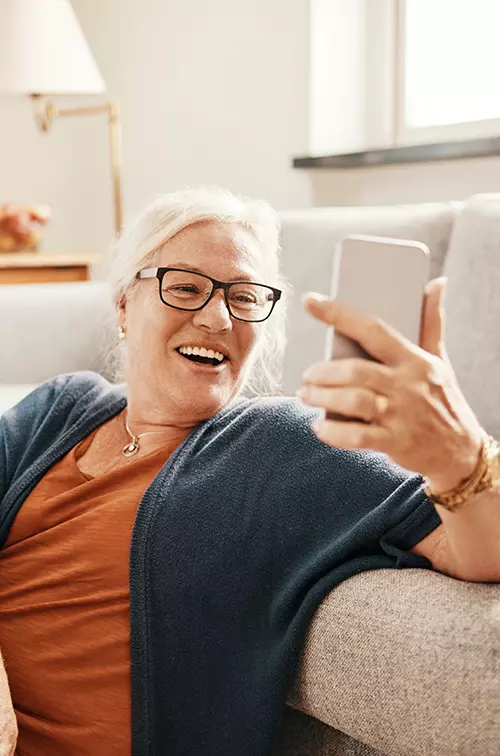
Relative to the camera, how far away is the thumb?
830 mm

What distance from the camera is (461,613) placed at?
0.95 metres

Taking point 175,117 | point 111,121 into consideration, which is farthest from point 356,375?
point 175,117

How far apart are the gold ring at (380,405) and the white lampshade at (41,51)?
221 cm

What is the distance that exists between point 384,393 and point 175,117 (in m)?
2.56

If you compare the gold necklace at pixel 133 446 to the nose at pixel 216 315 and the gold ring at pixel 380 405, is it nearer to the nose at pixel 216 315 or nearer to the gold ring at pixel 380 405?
the nose at pixel 216 315

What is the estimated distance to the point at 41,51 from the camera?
9.01 ft

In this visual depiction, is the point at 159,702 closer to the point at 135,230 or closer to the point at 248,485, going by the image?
the point at 248,485

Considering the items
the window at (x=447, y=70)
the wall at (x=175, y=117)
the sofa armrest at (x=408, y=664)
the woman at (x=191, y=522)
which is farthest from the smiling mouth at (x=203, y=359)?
the wall at (x=175, y=117)

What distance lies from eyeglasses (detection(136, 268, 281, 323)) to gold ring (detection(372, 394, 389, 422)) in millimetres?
A: 510

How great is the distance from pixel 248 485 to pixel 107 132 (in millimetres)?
2606

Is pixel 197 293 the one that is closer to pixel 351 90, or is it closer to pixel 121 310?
pixel 121 310

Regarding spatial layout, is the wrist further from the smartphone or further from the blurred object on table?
the blurred object on table

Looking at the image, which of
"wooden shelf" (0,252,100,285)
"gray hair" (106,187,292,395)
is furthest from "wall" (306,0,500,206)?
"gray hair" (106,187,292,395)

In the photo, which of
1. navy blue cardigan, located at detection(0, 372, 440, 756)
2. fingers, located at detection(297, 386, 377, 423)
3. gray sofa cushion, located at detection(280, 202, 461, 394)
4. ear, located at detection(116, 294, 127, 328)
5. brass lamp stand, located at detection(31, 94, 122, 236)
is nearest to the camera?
fingers, located at detection(297, 386, 377, 423)
